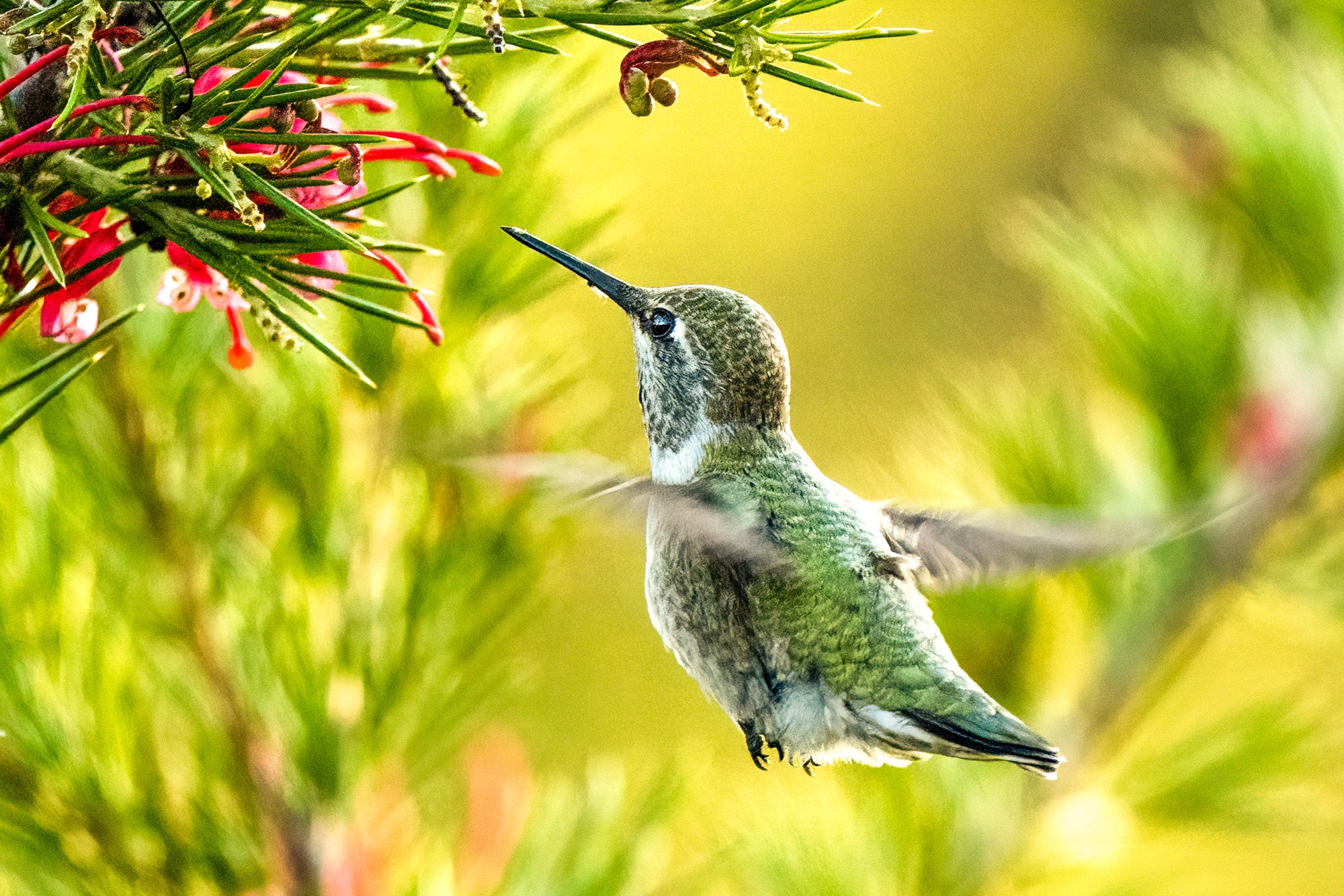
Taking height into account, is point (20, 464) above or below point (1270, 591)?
above

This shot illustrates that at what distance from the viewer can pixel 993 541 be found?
2.57ft

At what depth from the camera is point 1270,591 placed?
37.4 inches

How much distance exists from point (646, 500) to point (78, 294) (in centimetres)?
36

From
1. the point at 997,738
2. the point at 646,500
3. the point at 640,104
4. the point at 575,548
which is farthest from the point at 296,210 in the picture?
the point at 575,548

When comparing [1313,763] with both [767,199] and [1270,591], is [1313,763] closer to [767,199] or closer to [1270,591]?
[1270,591]

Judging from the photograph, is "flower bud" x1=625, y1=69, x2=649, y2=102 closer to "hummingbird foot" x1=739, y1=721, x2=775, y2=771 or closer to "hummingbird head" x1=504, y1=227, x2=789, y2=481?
"hummingbird head" x1=504, y1=227, x2=789, y2=481

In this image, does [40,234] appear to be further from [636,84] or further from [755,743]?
[755,743]

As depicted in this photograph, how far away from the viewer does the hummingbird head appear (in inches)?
32.7

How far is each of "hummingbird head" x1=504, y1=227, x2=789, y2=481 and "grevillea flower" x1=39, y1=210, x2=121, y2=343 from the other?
0.34m

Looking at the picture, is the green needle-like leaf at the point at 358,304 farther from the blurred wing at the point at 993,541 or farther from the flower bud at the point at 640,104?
the blurred wing at the point at 993,541

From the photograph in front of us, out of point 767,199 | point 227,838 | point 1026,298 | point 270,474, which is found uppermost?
point 270,474

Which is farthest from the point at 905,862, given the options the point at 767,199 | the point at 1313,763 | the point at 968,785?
the point at 767,199

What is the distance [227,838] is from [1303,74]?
3.05 feet

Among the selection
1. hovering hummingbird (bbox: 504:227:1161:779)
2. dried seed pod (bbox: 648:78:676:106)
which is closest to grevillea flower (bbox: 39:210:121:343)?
dried seed pod (bbox: 648:78:676:106)
